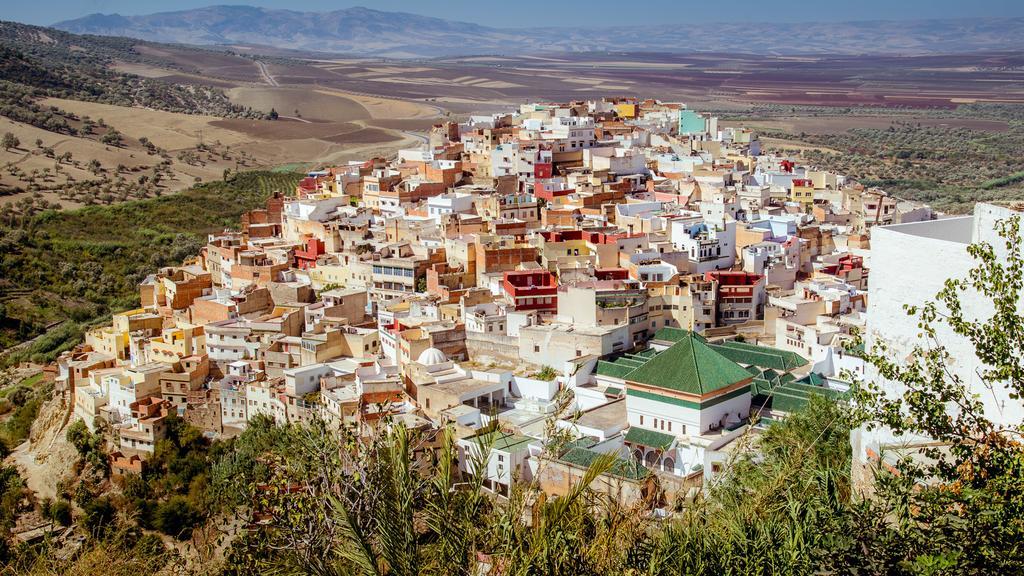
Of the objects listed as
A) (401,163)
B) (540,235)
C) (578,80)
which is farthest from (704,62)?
(540,235)

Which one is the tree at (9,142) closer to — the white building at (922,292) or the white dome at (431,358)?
the white dome at (431,358)

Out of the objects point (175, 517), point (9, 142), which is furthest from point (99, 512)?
point (9, 142)

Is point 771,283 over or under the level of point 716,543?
under

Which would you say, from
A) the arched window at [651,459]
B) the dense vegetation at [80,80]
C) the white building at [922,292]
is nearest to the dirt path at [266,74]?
the dense vegetation at [80,80]

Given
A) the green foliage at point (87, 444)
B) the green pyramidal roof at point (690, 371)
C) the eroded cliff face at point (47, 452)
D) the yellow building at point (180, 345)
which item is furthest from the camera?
the yellow building at point (180, 345)

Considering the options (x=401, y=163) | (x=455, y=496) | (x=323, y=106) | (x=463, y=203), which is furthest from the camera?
(x=323, y=106)

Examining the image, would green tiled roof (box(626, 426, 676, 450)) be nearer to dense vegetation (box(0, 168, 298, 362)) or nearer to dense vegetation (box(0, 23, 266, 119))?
dense vegetation (box(0, 168, 298, 362))

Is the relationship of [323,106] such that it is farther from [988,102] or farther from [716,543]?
[716,543]
